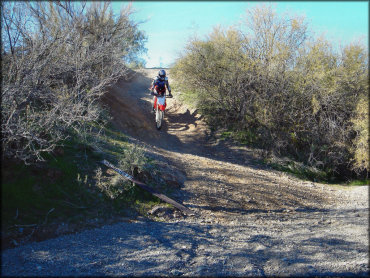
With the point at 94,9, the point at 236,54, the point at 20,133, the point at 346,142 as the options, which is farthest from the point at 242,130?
the point at 20,133

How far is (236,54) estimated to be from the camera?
11.5 m

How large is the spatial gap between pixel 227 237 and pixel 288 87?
765cm

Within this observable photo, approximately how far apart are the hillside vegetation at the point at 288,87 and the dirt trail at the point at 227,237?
2.61 metres

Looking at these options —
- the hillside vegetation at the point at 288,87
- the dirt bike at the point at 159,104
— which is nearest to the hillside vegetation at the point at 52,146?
the dirt bike at the point at 159,104

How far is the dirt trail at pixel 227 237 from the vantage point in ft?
13.2

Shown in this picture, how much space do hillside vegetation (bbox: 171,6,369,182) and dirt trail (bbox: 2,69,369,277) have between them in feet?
8.57

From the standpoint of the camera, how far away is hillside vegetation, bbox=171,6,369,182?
35.2 ft

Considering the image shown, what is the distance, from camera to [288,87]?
443 inches

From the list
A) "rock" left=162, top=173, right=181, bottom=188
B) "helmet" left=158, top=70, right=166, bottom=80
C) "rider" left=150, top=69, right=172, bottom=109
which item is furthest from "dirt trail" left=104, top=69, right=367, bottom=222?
Answer: "helmet" left=158, top=70, right=166, bottom=80

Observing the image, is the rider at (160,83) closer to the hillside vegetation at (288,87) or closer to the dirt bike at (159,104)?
the dirt bike at (159,104)

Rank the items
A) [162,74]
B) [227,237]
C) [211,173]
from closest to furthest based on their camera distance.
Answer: [227,237] → [211,173] → [162,74]

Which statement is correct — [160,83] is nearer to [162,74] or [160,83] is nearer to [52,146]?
[162,74]

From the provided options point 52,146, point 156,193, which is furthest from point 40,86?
point 156,193

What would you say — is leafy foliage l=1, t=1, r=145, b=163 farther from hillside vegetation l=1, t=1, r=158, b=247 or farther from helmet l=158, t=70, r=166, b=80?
helmet l=158, t=70, r=166, b=80
